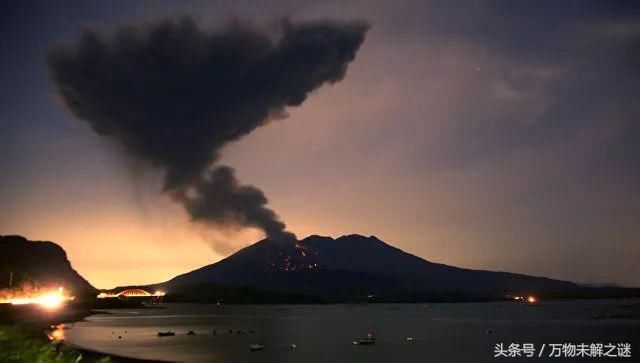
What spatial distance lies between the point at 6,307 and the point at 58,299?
5533 centimetres

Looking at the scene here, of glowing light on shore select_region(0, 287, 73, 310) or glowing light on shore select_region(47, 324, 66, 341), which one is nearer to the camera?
glowing light on shore select_region(47, 324, 66, 341)

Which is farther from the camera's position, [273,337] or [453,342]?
[273,337]

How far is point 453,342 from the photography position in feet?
368

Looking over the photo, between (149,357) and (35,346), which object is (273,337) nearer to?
(149,357)

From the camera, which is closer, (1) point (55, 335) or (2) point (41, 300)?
(1) point (55, 335)

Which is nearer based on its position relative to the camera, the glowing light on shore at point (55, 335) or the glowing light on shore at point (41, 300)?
the glowing light on shore at point (55, 335)

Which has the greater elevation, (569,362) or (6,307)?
(6,307)

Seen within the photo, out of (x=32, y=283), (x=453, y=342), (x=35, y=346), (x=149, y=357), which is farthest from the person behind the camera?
(x=32, y=283)

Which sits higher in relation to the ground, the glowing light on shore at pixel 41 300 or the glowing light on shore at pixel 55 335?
the glowing light on shore at pixel 41 300

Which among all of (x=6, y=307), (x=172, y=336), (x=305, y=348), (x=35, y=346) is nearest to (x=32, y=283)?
(x=6, y=307)

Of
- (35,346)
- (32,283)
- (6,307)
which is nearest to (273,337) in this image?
(6,307)

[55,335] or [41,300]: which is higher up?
[41,300]

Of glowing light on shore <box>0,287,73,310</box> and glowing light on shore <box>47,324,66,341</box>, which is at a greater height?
glowing light on shore <box>0,287,73,310</box>

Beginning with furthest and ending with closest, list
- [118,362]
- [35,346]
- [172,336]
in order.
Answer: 1. [172,336]
2. [118,362]
3. [35,346]
